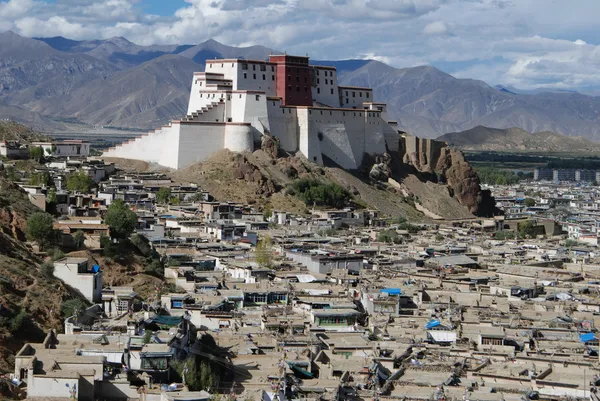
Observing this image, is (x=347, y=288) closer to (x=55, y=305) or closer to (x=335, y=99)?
(x=55, y=305)

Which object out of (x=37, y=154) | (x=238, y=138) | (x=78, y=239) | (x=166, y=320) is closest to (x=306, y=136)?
(x=238, y=138)

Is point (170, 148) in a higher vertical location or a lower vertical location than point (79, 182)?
higher

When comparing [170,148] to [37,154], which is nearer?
[37,154]

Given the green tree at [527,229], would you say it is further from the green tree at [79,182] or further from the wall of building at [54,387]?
the wall of building at [54,387]

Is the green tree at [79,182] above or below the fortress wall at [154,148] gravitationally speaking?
below

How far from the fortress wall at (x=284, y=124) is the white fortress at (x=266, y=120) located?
0.05 metres

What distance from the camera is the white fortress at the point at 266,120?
223 ft

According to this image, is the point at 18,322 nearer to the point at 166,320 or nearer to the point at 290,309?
the point at 166,320

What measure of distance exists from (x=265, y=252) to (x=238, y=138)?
78.8ft

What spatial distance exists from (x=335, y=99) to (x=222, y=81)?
→ 8992mm

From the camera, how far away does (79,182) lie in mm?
57500

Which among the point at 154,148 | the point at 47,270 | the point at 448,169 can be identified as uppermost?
the point at 154,148

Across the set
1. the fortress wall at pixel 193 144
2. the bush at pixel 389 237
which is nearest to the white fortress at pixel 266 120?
the fortress wall at pixel 193 144

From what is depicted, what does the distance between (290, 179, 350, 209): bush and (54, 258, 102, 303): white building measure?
3371 centimetres
